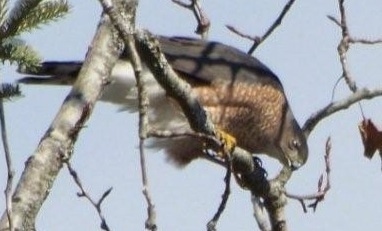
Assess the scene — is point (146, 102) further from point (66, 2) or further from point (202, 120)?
point (202, 120)

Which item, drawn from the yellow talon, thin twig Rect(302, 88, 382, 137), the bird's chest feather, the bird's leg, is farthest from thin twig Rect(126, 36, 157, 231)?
the bird's chest feather

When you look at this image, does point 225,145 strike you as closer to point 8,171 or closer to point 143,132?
point 8,171

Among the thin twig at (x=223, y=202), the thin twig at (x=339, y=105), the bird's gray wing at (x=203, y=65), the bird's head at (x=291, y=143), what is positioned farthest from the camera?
the bird's head at (x=291, y=143)

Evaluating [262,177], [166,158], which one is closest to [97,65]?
[262,177]

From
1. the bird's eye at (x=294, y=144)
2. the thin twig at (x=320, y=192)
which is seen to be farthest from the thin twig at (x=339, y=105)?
the bird's eye at (x=294, y=144)

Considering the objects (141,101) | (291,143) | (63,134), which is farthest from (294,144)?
(141,101)

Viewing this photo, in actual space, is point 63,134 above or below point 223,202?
above

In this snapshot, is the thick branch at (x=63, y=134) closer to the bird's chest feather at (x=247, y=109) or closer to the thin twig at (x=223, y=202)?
the thin twig at (x=223, y=202)
